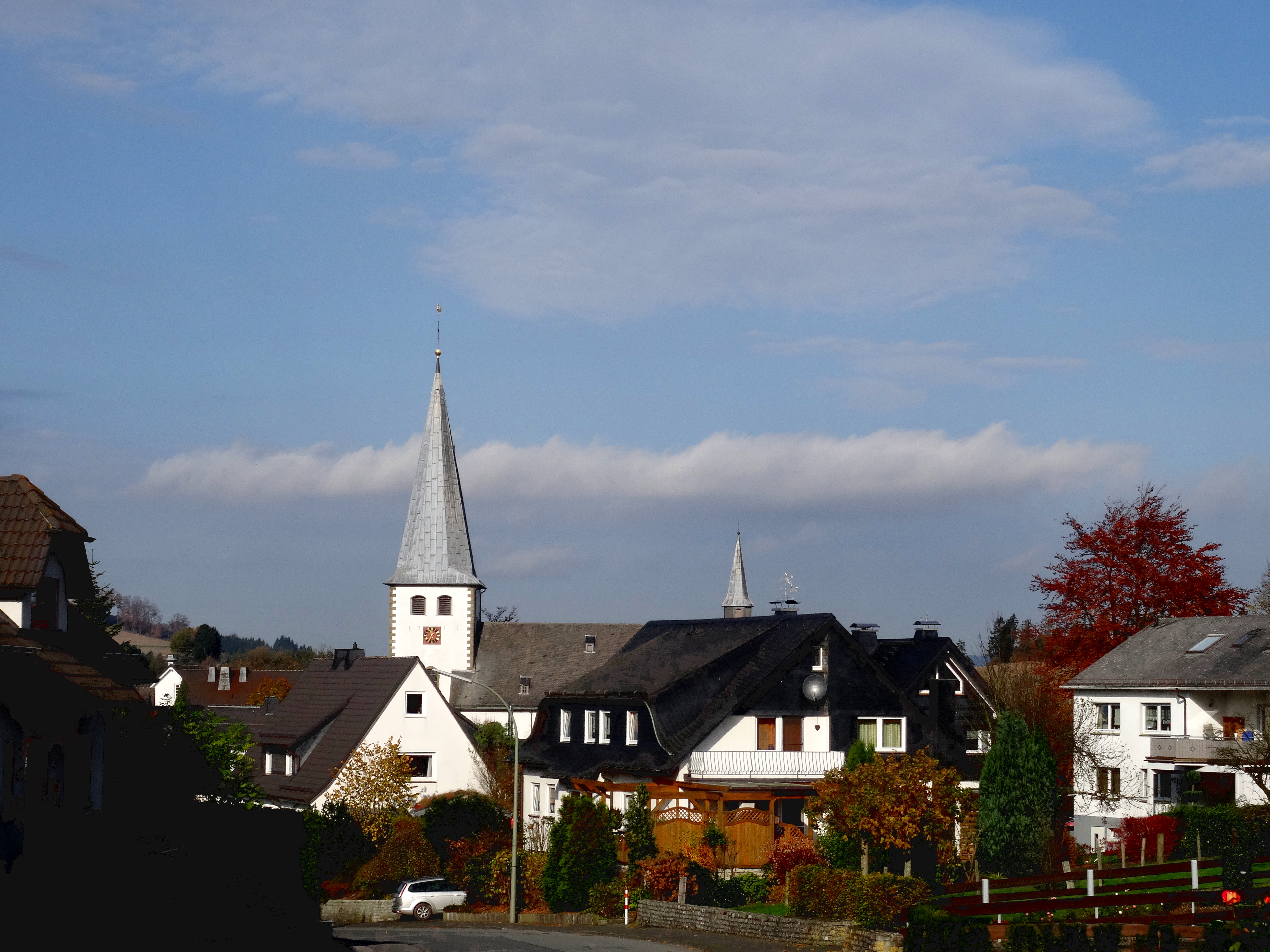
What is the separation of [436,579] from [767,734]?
4259cm

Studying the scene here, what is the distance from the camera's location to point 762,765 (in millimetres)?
52312

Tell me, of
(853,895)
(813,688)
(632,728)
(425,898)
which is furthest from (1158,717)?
(425,898)

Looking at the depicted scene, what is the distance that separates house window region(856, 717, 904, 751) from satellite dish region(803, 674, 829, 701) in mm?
2124

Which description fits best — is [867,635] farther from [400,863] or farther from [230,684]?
[230,684]

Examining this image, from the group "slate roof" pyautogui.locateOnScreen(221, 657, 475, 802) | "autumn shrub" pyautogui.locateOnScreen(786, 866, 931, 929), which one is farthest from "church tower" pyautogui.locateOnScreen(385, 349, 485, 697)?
"autumn shrub" pyautogui.locateOnScreen(786, 866, 931, 929)

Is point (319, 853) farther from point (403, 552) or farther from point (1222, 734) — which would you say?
point (403, 552)

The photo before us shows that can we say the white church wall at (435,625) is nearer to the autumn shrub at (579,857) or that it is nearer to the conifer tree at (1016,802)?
the autumn shrub at (579,857)

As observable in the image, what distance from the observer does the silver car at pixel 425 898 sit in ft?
155

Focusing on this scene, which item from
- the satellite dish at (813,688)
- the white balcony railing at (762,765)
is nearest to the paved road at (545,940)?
the white balcony railing at (762,765)

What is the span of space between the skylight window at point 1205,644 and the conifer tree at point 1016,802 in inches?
437

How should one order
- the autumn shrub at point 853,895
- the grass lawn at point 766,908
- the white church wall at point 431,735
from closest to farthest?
the autumn shrub at point 853,895, the grass lawn at point 766,908, the white church wall at point 431,735

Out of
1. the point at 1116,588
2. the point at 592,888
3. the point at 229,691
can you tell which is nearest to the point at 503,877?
the point at 592,888

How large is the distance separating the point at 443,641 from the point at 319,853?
39933 millimetres

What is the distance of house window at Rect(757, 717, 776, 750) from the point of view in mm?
53125
